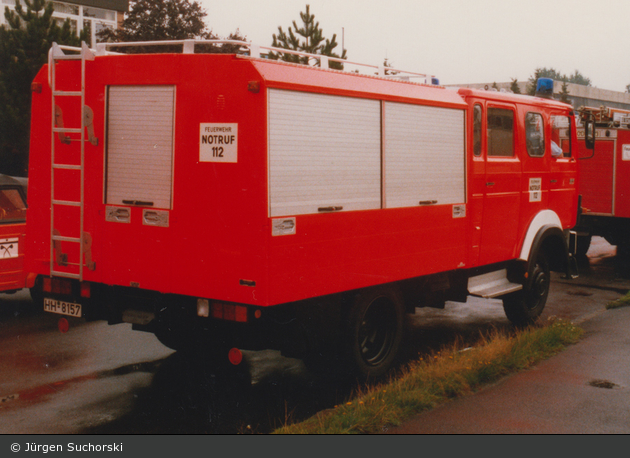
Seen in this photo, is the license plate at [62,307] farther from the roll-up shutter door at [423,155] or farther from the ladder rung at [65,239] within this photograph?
the roll-up shutter door at [423,155]

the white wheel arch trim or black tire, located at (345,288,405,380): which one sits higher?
the white wheel arch trim

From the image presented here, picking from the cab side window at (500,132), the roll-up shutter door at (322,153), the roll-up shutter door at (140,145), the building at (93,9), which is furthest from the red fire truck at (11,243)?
the building at (93,9)

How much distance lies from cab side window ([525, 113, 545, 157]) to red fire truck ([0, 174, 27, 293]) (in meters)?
6.24

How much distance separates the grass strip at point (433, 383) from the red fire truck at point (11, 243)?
4895mm

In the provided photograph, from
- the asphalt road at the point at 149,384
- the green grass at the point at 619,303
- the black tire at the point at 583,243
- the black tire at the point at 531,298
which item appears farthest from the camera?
the black tire at the point at 583,243

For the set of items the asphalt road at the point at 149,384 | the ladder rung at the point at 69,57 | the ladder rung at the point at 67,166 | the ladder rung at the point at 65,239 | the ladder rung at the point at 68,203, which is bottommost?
the asphalt road at the point at 149,384

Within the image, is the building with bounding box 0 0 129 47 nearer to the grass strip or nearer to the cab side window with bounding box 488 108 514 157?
the cab side window with bounding box 488 108 514 157

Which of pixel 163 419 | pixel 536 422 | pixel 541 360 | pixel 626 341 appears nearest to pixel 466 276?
pixel 541 360

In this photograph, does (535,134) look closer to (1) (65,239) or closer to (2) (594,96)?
(1) (65,239)

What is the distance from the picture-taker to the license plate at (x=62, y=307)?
5.79m

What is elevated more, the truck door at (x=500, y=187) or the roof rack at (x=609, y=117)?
the roof rack at (x=609, y=117)

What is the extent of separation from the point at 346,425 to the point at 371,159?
230 cm

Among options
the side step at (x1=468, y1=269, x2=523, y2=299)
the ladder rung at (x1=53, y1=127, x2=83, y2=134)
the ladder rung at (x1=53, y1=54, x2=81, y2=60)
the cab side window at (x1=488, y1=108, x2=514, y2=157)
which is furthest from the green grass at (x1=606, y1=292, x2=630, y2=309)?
the ladder rung at (x1=53, y1=54, x2=81, y2=60)

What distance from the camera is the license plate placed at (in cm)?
579
